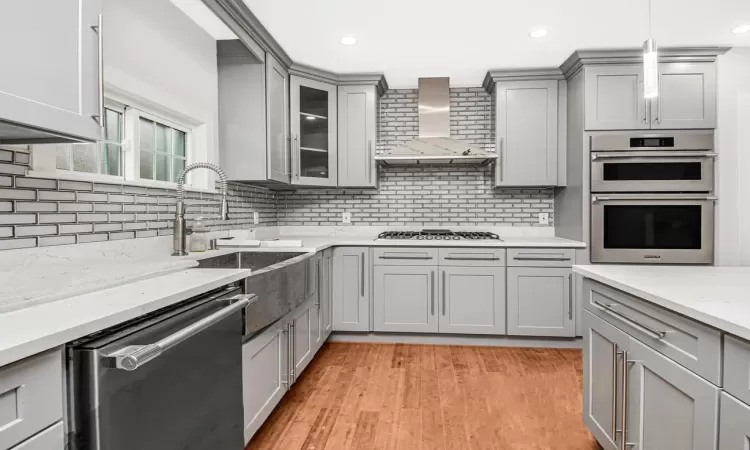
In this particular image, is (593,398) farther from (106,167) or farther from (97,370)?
(106,167)

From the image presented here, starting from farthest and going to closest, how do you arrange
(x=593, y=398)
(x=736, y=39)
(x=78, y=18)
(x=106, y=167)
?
(x=736, y=39) → (x=106, y=167) → (x=593, y=398) → (x=78, y=18)

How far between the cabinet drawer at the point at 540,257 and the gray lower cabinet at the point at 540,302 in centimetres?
4

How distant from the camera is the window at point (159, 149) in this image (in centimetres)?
238

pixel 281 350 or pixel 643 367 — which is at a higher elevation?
pixel 643 367

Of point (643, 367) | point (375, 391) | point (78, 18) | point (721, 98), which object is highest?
point (721, 98)

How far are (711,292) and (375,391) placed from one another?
1.87m

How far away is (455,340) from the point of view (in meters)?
3.62

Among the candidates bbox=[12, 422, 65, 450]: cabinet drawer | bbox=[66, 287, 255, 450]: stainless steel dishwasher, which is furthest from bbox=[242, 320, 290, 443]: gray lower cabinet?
bbox=[12, 422, 65, 450]: cabinet drawer

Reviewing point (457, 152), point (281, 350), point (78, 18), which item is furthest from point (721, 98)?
point (78, 18)

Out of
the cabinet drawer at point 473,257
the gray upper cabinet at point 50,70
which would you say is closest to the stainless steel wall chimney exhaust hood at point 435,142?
the cabinet drawer at point 473,257

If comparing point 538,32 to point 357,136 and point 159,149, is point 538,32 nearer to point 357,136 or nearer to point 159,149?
point 357,136

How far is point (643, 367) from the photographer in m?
1.43

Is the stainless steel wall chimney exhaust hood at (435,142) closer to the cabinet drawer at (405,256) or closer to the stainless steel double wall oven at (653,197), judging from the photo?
the cabinet drawer at (405,256)

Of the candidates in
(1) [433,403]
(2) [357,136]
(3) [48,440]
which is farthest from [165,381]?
(2) [357,136]
